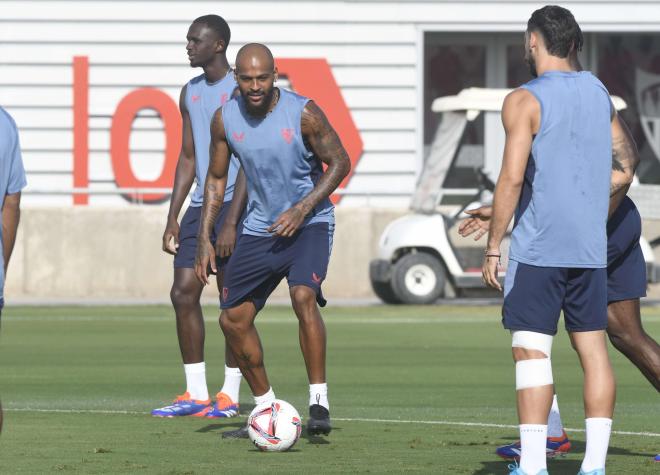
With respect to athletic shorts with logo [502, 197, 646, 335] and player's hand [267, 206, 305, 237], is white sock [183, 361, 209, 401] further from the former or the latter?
athletic shorts with logo [502, 197, 646, 335]

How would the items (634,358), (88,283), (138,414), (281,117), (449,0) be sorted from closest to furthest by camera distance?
(634,358) < (281,117) < (138,414) < (88,283) < (449,0)

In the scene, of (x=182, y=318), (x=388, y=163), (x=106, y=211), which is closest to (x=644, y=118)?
(x=388, y=163)

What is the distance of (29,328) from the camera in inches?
761

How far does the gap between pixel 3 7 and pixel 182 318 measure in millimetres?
16808

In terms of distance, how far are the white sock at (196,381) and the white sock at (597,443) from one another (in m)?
3.85

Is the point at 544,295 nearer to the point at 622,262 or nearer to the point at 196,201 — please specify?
the point at 622,262

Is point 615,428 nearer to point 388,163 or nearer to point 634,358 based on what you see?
point 634,358

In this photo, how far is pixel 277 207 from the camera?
9.64 metres

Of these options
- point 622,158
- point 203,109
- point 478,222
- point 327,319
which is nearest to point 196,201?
point 203,109

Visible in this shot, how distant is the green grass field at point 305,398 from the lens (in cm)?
890

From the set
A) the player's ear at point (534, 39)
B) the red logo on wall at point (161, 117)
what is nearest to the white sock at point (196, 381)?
the player's ear at point (534, 39)

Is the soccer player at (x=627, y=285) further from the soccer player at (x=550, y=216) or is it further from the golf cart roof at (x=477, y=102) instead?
the golf cart roof at (x=477, y=102)

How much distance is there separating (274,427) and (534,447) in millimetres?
1973

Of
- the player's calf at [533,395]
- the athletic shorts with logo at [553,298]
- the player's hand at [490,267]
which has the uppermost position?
the player's hand at [490,267]
